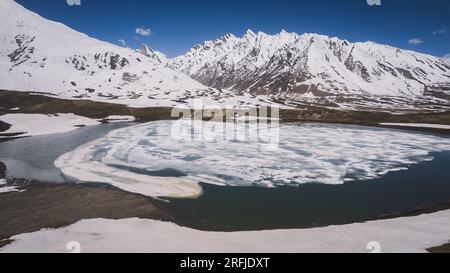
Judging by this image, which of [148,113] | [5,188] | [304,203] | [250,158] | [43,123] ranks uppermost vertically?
[148,113]

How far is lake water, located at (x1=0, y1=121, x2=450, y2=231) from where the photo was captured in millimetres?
28469

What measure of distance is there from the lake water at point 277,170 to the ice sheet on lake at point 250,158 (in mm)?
121

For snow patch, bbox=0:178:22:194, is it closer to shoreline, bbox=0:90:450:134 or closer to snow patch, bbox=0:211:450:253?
snow patch, bbox=0:211:450:253

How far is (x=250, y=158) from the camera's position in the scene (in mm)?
48281

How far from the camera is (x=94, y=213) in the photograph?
90.9ft

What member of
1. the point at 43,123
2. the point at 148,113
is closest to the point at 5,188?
the point at 43,123

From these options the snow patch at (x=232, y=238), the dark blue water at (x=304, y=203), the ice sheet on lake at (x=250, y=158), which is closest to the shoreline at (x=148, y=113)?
the ice sheet on lake at (x=250, y=158)

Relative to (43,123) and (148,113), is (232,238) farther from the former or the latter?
(148,113)

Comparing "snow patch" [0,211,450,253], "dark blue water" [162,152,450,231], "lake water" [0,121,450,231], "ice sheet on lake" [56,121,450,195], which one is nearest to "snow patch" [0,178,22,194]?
"lake water" [0,121,450,231]

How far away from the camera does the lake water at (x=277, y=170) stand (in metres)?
28.5

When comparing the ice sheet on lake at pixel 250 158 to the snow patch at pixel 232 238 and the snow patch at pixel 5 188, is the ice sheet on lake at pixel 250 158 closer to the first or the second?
the snow patch at pixel 5 188

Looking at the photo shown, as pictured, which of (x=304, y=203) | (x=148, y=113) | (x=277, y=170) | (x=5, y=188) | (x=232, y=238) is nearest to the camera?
(x=232, y=238)

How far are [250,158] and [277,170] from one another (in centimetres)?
727

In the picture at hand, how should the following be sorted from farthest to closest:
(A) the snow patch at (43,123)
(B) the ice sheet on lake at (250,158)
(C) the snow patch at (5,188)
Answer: (A) the snow patch at (43,123)
(B) the ice sheet on lake at (250,158)
(C) the snow patch at (5,188)
